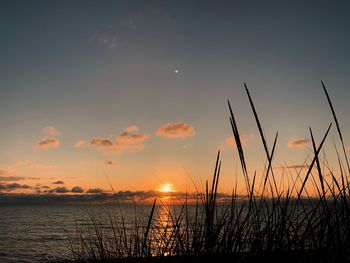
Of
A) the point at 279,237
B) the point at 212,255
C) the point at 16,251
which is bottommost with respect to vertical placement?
the point at 16,251

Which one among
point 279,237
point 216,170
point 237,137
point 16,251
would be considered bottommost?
point 16,251

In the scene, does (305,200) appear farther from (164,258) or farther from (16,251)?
(16,251)

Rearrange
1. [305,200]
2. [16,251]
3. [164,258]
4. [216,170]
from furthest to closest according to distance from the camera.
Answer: [16,251]
[305,200]
[164,258]
[216,170]

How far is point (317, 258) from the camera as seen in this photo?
5.49 ft

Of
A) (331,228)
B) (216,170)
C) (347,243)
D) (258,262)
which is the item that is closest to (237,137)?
(216,170)

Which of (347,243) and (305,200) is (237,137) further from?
(305,200)

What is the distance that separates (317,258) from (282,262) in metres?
0.18

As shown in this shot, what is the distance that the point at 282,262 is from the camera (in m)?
1.69

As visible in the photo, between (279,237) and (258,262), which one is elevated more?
(279,237)

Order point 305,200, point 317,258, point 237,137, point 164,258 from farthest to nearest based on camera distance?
point 305,200 → point 164,258 → point 317,258 → point 237,137

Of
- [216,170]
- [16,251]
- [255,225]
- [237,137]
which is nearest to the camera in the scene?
[237,137]

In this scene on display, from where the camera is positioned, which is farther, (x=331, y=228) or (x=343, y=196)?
(x=343, y=196)

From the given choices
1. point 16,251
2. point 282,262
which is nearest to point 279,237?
point 282,262

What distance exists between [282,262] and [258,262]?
13 centimetres
